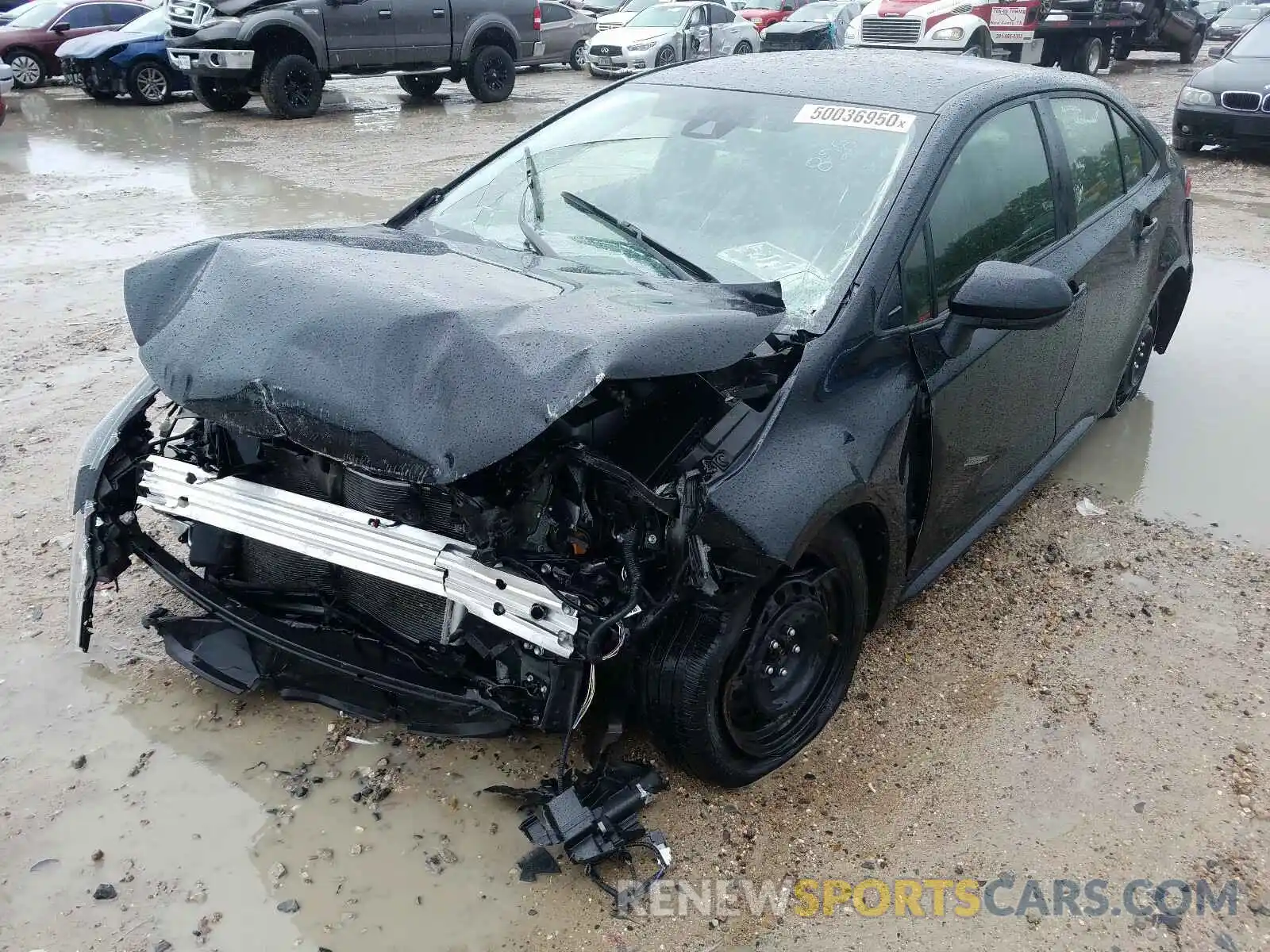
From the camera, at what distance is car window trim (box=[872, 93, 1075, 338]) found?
2.85 meters

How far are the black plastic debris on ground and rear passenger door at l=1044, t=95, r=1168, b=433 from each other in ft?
7.84

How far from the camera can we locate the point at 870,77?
135 inches

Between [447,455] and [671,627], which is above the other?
[447,455]

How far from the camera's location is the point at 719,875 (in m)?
2.52

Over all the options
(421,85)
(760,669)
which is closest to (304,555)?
(760,669)

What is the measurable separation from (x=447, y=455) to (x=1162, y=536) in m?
3.28

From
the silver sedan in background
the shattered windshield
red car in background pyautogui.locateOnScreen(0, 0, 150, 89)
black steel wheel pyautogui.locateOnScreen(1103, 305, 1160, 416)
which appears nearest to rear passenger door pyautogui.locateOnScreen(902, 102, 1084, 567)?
the shattered windshield

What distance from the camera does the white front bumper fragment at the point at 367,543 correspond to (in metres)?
2.28

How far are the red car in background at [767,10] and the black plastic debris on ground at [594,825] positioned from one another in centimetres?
2117

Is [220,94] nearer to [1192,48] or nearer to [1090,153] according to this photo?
[1090,153]

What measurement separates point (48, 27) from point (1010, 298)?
19.9 m

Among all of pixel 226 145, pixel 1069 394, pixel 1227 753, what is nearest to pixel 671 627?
pixel 1227 753

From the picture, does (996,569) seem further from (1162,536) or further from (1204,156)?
(1204,156)

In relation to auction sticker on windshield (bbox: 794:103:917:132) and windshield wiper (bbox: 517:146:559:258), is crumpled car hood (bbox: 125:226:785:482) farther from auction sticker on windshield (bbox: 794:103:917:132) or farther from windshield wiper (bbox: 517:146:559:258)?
auction sticker on windshield (bbox: 794:103:917:132)
